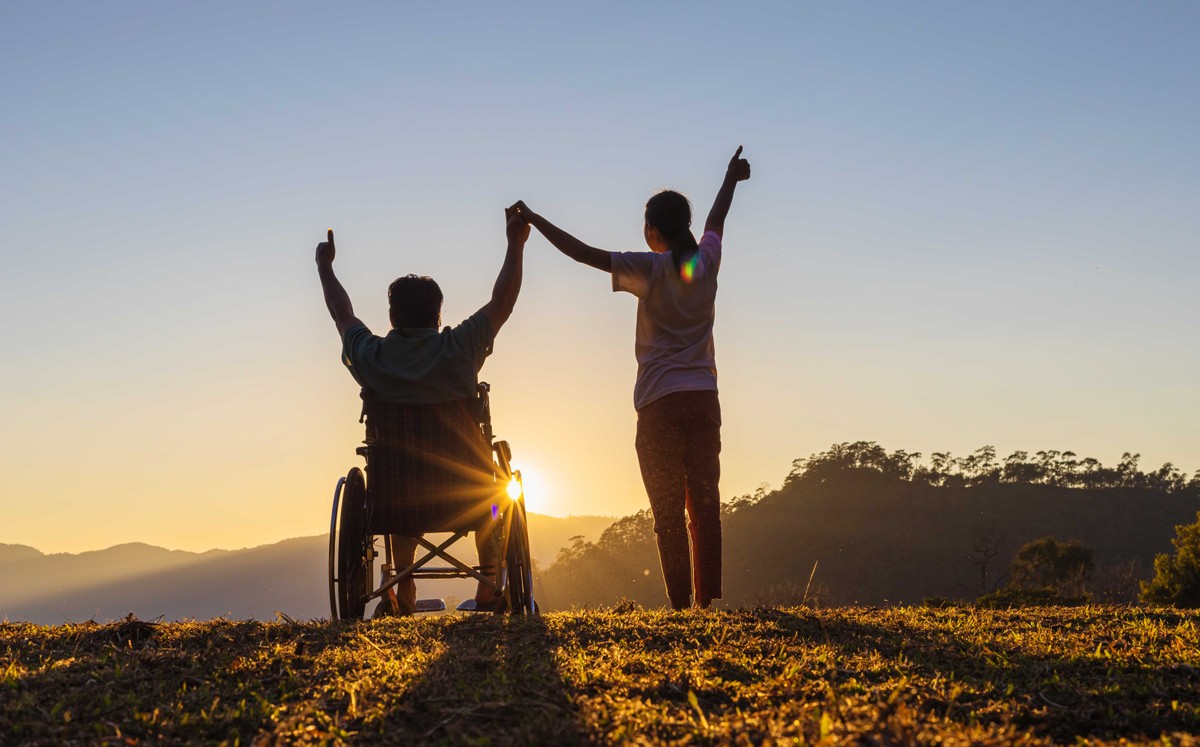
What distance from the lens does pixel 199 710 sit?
106 inches

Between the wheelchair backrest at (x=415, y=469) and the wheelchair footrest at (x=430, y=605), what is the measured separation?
1.45 ft

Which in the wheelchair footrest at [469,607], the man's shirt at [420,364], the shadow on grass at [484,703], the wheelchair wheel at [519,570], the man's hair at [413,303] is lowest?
the shadow on grass at [484,703]

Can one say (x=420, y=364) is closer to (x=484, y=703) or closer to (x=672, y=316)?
(x=672, y=316)

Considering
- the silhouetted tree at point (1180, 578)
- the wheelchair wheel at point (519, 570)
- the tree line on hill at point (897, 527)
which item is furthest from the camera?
the tree line on hill at point (897, 527)

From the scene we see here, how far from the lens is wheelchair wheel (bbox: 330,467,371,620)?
5578 millimetres

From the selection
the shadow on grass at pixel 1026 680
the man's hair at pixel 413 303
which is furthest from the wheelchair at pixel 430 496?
the shadow on grass at pixel 1026 680

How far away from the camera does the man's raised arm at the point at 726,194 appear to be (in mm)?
6315

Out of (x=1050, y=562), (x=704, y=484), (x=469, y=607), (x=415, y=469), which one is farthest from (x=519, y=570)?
(x=1050, y=562)

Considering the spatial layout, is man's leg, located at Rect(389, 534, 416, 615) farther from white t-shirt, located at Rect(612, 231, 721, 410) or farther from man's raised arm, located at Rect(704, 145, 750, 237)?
man's raised arm, located at Rect(704, 145, 750, 237)

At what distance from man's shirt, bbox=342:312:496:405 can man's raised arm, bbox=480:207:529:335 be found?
0.44 ft

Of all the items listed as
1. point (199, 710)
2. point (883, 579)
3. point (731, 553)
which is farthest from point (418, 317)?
point (731, 553)

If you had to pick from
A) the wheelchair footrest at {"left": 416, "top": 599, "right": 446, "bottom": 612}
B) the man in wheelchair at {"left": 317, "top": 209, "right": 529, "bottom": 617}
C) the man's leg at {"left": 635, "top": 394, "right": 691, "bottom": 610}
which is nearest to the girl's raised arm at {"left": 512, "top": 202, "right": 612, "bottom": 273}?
the man in wheelchair at {"left": 317, "top": 209, "right": 529, "bottom": 617}

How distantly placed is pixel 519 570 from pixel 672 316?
1.75m

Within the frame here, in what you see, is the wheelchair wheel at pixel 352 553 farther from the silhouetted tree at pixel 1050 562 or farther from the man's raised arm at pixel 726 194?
the silhouetted tree at pixel 1050 562
